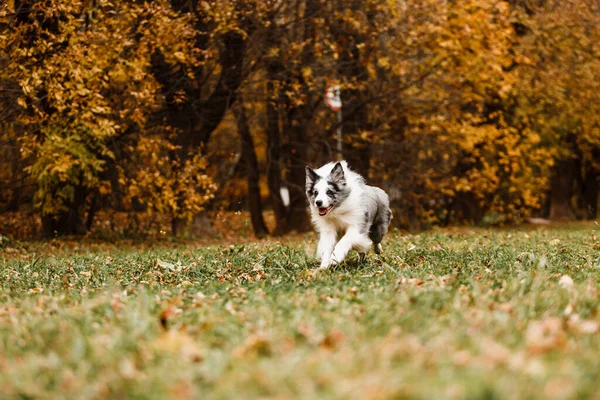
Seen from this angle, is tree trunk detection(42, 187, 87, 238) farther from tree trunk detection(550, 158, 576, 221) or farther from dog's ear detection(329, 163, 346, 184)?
tree trunk detection(550, 158, 576, 221)

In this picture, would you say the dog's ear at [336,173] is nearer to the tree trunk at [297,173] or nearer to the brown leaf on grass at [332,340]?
the brown leaf on grass at [332,340]

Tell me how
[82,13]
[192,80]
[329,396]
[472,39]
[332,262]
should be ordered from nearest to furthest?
[329,396] < [332,262] < [82,13] < [192,80] < [472,39]

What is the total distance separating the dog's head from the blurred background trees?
7.04 m

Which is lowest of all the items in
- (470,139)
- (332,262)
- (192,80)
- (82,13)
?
(332,262)

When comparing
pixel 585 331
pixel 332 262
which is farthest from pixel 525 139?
pixel 585 331

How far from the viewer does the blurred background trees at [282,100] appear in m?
16.6

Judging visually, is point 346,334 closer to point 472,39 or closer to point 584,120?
point 472,39

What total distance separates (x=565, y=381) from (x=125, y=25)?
15.6 meters

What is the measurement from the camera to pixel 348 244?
9031 mm

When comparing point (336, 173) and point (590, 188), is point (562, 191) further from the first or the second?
point (336, 173)

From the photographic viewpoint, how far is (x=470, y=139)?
74.5ft

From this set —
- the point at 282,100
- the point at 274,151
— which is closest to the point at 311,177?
the point at 282,100

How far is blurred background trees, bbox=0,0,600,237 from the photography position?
16562 mm

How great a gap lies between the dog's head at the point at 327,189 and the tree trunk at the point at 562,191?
2491cm
